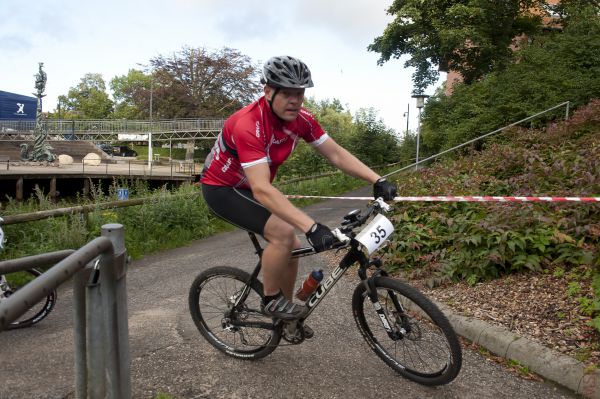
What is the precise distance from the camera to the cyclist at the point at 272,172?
3.00 m

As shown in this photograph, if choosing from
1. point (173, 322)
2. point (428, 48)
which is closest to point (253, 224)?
point (173, 322)

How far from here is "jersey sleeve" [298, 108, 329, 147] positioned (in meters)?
3.51

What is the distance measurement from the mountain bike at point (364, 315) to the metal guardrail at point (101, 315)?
1.30 meters

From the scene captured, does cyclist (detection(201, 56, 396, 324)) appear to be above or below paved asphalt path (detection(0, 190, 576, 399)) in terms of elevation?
above

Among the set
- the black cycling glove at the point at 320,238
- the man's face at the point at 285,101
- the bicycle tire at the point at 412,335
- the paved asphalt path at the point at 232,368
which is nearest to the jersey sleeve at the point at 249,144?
the man's face at the point at 285,101

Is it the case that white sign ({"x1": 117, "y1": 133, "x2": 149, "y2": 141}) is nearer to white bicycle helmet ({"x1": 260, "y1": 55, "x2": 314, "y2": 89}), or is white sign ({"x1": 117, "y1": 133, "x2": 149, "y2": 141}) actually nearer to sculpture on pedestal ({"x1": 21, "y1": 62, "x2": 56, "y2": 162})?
A: sculpture on pedestal ({"x1": 21, "y1": 62, "x2": 56, "y2": 162})

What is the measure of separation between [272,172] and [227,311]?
1.22 m

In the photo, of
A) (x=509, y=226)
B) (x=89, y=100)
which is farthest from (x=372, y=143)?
(x=89, y=100)

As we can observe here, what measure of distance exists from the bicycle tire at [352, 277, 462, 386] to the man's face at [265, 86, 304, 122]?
129cm

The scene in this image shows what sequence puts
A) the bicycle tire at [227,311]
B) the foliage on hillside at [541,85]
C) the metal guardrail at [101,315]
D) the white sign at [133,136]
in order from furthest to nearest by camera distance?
the white sign at [133,136] < the foliage on hillside at [541,85] < the bicycle tire at [227,311] < the metal guardrail at [101,315]

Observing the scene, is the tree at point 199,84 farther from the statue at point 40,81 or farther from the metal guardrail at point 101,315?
the metal guardrail at point 101,315

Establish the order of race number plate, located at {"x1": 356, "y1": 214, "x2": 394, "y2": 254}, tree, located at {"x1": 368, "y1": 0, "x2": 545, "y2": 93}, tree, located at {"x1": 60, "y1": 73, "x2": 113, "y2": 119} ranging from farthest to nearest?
tree, located at {"x1": 60, "y1": 73, "x2": 113, "y2": 119}, tree, located at {"x1": 368, "y1": 0, "x2": 545, "y2": 93}, race number plate, located at {"x1": 356, "y1": 214, "x2": 394, "y2": 254}

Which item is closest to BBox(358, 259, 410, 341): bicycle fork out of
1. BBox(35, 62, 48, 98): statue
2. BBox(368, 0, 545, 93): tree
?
BBox(368, 0, 545, 93): tree

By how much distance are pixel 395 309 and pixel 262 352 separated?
114cm
